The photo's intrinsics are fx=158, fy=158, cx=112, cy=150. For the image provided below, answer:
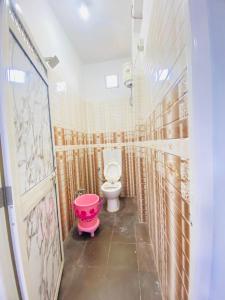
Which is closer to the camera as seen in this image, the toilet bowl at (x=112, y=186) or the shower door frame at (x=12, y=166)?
the shower door frame at (x=12, y=166)

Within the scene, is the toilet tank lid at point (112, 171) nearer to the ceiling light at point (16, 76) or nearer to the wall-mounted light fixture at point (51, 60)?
the wall-mounted light fixture at point (51, 60)

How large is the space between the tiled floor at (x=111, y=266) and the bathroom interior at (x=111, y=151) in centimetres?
1

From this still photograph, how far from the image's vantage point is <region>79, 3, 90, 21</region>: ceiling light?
6.34ft

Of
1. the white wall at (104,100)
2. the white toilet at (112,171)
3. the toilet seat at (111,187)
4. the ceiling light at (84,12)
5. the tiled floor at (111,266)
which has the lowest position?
the tiled floor at (111,266)

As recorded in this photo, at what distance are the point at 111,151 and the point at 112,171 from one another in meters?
0.39

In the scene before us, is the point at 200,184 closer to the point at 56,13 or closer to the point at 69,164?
the point at 69,164

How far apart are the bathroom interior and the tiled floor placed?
10 millimetres

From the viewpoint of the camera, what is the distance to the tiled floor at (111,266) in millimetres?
1248

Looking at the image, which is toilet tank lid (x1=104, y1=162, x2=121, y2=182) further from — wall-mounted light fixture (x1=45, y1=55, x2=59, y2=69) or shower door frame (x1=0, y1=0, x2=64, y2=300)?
shower door frame (x1=0, y1=0, x2=64, y2=300)

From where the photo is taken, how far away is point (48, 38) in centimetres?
186

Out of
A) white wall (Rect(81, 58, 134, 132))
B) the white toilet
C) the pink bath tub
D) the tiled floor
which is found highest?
white wall (Rect(81, 58, 134, 132))

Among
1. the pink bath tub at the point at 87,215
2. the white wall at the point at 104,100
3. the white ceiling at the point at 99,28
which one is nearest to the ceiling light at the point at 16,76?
the pink bath tub at the point at 87,215

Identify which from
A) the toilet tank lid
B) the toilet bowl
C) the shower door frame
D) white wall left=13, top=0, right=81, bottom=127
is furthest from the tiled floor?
white wall left=13, top=0, right=81, bottom=127

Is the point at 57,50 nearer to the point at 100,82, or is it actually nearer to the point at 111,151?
the point at 100,82
